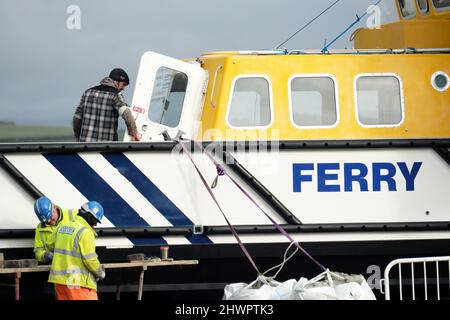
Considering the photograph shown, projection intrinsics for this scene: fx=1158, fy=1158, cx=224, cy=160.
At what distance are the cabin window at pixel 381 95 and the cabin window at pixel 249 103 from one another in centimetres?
89

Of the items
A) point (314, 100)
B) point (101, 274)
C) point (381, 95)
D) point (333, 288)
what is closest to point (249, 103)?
point (314, 100)

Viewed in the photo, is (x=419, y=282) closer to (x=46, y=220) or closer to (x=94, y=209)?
(x=94, y=209)

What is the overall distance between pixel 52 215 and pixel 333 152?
2.61 meters

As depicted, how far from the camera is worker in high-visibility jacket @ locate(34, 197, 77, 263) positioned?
33.0 ft

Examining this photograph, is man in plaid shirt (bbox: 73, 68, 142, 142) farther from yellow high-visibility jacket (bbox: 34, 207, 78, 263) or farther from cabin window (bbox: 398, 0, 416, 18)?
cabin window (bbox: 398, 0, 416, 18)

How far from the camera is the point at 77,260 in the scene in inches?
392

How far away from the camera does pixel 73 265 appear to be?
992 cm

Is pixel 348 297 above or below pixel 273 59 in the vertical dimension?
below

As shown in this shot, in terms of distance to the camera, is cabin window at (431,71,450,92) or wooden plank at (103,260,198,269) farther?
cabin window at (431,71,450,92)

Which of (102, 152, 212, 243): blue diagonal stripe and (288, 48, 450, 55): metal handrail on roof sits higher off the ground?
(288, 48, 450, 55): metal handrail on roof

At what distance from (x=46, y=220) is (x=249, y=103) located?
2196mm

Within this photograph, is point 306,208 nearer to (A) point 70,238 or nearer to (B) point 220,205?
(B) point 220,205

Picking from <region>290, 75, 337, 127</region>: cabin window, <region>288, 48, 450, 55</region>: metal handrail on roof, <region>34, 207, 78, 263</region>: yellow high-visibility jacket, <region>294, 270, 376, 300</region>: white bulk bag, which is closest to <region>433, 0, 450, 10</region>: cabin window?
<region>288, 48, 450, 55</region>: metal handrail on roof

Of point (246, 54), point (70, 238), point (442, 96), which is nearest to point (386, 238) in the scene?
point (442, 96)
